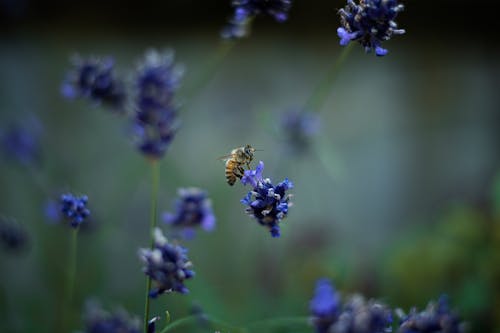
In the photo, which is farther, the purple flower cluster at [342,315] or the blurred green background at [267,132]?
the blurred green background at [267,132]

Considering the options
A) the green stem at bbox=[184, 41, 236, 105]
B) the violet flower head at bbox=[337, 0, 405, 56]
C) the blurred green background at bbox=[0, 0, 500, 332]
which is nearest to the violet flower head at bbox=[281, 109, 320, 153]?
the blurred green background at bbox=[0, 0, 500, 332]

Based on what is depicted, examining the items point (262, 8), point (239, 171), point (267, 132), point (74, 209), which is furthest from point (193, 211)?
point (267, 132)

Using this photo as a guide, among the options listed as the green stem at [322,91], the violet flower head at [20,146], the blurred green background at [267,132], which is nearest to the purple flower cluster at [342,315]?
the violet flower head at [20,146]

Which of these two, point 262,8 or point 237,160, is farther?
point 237,160

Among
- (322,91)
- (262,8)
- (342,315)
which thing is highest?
(322,91)

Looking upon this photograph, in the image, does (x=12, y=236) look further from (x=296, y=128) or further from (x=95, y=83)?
(x=296, y=128)

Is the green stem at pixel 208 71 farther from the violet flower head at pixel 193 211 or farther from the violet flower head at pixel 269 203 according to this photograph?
the violet flower head at pixel 269 203
